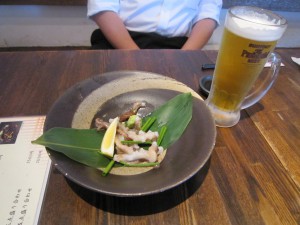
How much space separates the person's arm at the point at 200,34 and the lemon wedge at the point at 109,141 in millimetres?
772

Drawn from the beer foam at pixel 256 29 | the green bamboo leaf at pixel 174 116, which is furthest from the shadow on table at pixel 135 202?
the beer foam at pixel 256 29

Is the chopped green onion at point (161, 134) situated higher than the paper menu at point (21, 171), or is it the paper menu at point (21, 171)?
the chopped green onion at point (161, 134)

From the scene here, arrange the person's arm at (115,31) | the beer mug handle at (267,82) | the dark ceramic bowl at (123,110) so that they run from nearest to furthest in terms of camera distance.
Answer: the dark ceramic bowl at (123,110), the beer mug handle at (267,82), the person's arm at (115,31)

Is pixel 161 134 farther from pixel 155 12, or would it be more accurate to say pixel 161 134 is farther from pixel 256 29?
pixel 155 12

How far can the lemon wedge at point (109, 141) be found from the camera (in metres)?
0.52

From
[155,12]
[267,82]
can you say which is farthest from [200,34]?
[267,82]

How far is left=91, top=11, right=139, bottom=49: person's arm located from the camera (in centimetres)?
116

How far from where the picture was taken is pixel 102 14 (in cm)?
120

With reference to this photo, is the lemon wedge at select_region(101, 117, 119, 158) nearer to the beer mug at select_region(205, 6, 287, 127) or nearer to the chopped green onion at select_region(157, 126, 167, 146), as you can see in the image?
the chopped green onion at select_region(157, 126, 167, 146)

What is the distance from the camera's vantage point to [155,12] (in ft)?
3.99

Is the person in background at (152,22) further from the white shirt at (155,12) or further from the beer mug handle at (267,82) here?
the beer mug handle at (267,82)

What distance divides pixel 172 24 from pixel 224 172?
0.92 meters

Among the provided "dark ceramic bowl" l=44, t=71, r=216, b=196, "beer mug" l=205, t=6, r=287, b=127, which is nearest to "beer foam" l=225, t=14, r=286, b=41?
"beer mug" l=205, t=6, r=287, b=127

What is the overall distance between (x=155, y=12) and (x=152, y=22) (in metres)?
0.05
